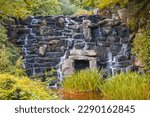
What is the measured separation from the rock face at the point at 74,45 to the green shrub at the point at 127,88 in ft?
12.9

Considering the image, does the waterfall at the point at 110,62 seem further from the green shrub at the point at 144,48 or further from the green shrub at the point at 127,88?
the green shrub at the point at 127,88

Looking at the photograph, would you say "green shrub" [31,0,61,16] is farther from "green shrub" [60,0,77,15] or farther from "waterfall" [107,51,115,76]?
"waterfall" [107,51,115,76]

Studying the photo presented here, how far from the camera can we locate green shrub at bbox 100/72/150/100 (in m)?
7.93

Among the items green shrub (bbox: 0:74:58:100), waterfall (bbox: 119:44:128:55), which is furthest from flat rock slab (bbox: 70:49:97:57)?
green shrub (bbox: 0:74:58:100)

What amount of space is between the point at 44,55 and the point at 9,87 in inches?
348

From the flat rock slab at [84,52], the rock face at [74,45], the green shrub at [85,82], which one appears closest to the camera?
the green shrub at [85,82]

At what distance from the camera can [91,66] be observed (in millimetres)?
13211

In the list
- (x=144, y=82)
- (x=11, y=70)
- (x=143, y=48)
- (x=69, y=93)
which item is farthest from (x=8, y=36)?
(x=144, y=82)

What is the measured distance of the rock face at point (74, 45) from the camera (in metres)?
13.3

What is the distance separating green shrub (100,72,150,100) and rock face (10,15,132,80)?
3.94 meters

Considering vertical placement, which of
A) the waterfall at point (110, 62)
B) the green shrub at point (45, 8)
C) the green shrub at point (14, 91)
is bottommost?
the waterfall at point (110, 62)

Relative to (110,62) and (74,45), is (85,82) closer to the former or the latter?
(110,62)

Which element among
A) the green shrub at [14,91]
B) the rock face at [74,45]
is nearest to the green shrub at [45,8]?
the rock face at [74,45]

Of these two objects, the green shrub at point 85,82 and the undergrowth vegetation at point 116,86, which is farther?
the green shrub at point 85,82
